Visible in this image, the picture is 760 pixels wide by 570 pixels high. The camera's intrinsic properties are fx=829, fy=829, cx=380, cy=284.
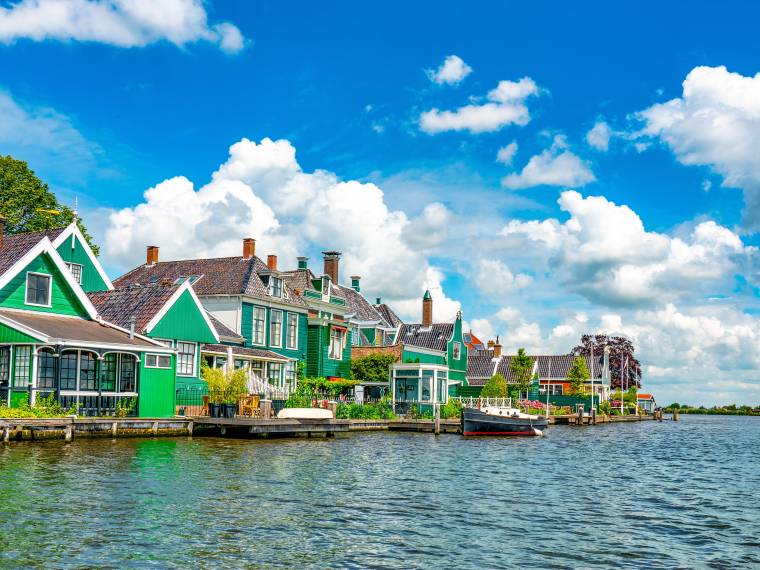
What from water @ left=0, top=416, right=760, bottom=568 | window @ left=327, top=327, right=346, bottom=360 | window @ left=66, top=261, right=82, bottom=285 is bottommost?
water @ left=0, top=416, right=760, bottom=568

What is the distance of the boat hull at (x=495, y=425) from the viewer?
51.8 meters

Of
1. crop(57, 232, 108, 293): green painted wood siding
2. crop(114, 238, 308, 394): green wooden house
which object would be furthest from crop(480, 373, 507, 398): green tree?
crop(57, 232, 108, 293): green painted wood siding

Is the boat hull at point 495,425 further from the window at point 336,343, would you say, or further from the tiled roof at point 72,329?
the tiled roof at point 72,329

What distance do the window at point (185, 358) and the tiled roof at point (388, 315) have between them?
36.4 metres

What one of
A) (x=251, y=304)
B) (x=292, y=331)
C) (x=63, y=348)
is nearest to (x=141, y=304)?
(x=63, y=348)

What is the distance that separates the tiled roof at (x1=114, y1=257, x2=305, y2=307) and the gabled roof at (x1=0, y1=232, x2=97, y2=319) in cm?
1358

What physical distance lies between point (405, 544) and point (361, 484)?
28.7ft

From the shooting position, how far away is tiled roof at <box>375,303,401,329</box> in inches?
3167

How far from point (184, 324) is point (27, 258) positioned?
358 inches

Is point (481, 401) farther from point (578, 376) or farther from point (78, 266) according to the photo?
point (78, 266)

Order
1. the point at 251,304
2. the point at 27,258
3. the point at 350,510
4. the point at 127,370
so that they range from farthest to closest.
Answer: the point at 251,304
the point at 127,370
the point at 27,258
the point at 350,510

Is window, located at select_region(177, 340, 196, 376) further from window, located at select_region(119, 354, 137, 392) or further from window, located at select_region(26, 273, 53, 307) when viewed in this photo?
window, located at select_region(26, 273, 53, 307)

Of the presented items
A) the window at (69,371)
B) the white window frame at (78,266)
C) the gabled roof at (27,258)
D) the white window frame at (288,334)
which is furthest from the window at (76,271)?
the white window frame at (288,334)

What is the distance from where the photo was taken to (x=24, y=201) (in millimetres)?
61688
